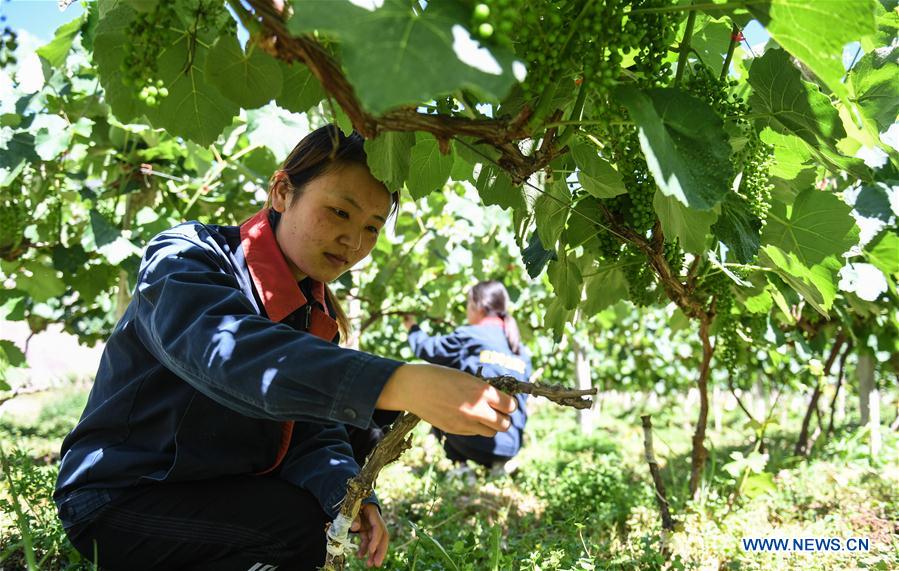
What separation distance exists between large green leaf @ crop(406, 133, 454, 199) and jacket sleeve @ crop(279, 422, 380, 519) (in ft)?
2.57

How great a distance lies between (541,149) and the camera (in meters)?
1.41

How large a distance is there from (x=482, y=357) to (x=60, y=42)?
10.4 ft

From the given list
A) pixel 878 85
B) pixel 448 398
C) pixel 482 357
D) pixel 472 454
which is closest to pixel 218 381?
pixel 448 398

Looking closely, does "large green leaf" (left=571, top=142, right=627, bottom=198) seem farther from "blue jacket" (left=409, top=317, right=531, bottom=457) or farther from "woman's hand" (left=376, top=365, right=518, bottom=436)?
"blue jacket" (left=409, top=317, right=531, bottom=457)

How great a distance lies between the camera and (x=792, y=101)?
1475 mm

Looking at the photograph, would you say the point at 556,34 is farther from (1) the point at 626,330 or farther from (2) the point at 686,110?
(1) the point at 626,330

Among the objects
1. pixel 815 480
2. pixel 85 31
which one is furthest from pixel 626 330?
pixel 85 31

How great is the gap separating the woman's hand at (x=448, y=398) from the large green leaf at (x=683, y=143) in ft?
1.40

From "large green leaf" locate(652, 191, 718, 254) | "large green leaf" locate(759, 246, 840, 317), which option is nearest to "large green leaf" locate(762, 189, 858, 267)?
"large green leaf" locate(759, 246, 840, 317)

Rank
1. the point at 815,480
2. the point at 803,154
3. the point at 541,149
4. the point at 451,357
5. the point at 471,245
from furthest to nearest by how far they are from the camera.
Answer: the point at 451,357 → the point at 471,245 → the point at 815,480 → the point at 803,154 → the point at 541,149

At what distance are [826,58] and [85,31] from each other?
8.95 ft

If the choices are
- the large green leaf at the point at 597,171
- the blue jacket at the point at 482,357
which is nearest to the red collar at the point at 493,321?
the blue jacket at the point at 482,357

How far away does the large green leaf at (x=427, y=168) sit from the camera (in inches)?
67.7
